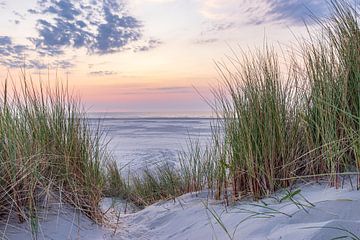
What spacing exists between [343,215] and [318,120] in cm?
97

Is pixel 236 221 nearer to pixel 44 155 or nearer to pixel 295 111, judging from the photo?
pixel 295 111

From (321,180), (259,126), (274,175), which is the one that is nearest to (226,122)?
(259,126)

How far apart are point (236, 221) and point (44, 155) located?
143cm

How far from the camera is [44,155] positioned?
259 centimetres

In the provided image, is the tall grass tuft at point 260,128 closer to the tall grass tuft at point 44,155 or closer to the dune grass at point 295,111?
the dune grass at point 295,111

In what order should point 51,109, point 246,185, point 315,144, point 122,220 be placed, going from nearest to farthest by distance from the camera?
point 315,144
point 246,185
point 51,109
point 122,220

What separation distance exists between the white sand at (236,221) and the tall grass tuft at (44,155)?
0.15 meters

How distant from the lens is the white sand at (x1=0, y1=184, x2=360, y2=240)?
169 cm

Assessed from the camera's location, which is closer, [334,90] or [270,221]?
[270,221]

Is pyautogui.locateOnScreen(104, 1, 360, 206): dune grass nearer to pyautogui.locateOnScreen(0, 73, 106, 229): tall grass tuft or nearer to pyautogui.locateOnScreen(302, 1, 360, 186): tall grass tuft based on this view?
pyautogui.locateOnScreen(302, 1, 360, 186): tall grass tuft

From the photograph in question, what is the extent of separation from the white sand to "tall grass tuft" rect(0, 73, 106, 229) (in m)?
0.15

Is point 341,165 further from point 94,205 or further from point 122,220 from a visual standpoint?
point 122,220

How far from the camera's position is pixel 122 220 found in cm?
357

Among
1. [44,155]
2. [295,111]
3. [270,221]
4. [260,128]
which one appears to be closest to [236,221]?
[270,221]
